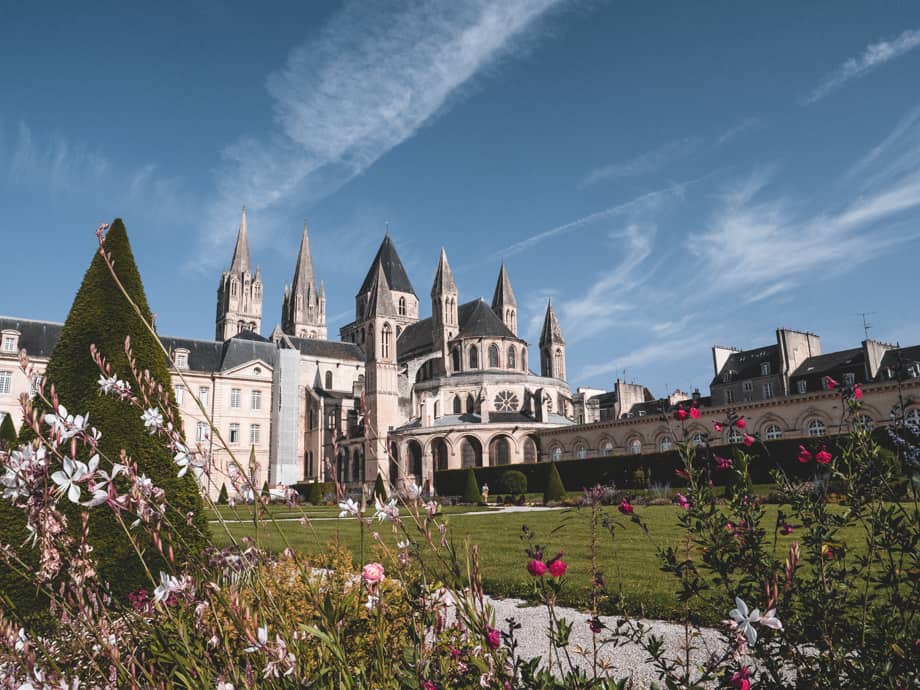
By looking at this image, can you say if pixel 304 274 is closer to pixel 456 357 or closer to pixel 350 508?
pixel 456 357

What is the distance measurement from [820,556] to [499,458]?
38078mm

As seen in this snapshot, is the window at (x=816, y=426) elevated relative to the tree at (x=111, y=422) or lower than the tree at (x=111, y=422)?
elevated

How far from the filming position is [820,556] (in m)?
2.32

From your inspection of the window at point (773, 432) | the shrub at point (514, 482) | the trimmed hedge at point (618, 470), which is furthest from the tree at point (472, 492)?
the window at point (773, 432)

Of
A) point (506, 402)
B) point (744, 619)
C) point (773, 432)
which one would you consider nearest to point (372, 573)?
point (744, 619)

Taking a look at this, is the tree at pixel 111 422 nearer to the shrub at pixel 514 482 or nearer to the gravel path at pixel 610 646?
the gravel path at pixel 610 646

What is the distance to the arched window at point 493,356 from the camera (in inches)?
1839

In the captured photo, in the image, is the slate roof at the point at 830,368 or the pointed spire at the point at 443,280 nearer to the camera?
the slate roof at the point at 830,368

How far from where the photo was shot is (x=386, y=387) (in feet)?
136

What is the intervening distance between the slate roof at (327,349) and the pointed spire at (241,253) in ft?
43.9

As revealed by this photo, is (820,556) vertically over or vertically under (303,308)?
under

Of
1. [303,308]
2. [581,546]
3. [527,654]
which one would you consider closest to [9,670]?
[527,654]

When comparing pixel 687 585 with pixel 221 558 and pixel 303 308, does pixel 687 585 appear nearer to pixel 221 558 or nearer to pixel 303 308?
pixel 221 558

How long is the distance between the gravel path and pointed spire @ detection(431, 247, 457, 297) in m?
43.9
